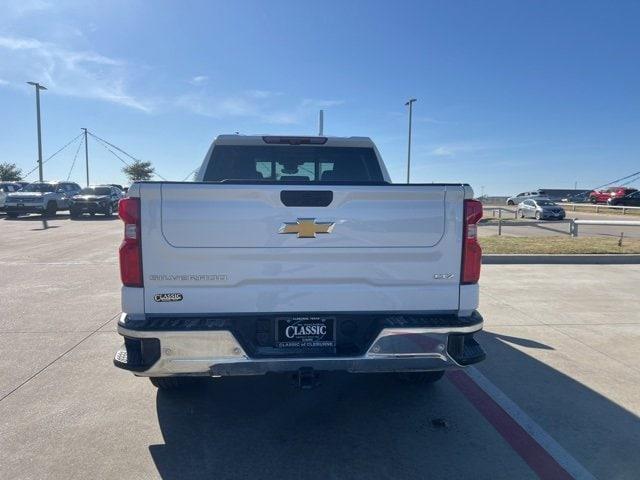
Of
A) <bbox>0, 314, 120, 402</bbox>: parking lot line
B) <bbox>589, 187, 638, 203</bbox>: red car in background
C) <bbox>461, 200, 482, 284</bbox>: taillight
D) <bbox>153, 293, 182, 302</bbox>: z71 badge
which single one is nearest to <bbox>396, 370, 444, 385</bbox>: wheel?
<bbox>461, 200, 482, 284</bbox>: taillight

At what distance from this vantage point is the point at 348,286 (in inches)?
112

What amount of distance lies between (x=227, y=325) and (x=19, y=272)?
27.4ft

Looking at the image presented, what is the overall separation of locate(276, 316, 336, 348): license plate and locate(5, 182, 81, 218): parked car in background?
24.5 m

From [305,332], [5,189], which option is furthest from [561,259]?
[5,189]

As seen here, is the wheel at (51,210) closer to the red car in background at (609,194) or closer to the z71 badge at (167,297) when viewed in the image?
the z71 badge at (167,297)

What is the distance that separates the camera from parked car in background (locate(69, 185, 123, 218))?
23.7 meters

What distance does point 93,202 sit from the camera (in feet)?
78.3

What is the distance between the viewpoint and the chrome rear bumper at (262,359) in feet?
8.88

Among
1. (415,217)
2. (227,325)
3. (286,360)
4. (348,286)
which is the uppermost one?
(415,217)

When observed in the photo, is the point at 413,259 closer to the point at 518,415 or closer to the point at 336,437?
the point at 336,437

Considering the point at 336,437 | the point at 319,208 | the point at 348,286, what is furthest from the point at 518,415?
the point at 319,208

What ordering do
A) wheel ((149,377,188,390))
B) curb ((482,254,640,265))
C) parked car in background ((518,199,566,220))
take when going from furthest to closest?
1. parked car in background ((518,199,566,220))
2. curb ((482,254,640,265))
3. wheel ((149,377,188,390))

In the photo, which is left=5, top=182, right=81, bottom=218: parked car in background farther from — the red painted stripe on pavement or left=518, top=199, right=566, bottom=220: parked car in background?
left=518, top=199, right=566, bottom=220: parked car in background

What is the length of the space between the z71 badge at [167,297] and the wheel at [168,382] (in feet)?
3.82
